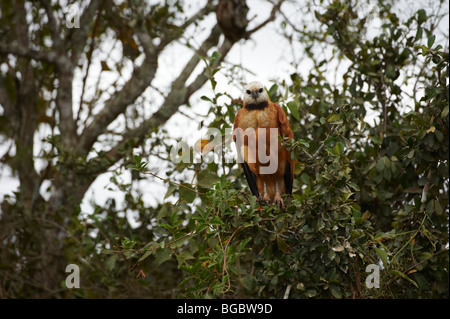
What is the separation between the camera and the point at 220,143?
9.69 ft

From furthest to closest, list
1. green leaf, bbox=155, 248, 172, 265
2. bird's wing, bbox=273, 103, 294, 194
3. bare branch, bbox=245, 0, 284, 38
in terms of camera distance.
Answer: bare branch, bbox=245, 0, 284, 38
bird's wing, bbox=273, 103, 294, 194
green leaf, bbox=155, 248, 172, 265

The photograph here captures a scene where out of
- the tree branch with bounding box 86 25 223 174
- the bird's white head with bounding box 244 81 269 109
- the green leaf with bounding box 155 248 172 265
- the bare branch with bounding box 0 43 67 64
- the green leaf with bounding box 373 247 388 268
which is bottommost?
the green leaf with bounding box 373 247 388 268

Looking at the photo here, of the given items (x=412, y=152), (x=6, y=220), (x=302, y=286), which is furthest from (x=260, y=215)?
(x=6, y=220)

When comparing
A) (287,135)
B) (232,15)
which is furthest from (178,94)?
(287,135)

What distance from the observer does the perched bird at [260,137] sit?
3.11m

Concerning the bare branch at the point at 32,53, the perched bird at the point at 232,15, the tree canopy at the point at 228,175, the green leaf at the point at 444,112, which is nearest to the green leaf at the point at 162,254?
the tree canopy at the point at 228,175

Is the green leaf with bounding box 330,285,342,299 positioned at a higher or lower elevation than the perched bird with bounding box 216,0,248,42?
lower

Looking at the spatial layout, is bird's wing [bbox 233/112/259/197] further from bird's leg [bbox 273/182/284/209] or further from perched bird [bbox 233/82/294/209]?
bird's leg [bbox 273/182/284/209]

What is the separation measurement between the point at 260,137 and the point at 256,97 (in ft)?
0.87

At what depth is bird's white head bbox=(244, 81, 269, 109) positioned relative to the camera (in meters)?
3.19

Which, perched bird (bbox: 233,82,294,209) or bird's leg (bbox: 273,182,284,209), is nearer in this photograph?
perched bird (bbox: 233,82,294,209)

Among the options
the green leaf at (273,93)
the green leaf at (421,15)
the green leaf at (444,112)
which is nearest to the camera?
the green leaf at (444,112)

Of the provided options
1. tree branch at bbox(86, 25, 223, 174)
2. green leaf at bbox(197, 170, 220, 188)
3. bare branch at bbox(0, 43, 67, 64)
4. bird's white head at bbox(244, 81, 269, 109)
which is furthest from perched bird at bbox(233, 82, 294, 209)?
bare branch at bbox(0, 43, 67, 64)

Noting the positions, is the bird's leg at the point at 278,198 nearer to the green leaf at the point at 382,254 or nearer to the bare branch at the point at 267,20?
the green leaf at the point at 382,254
